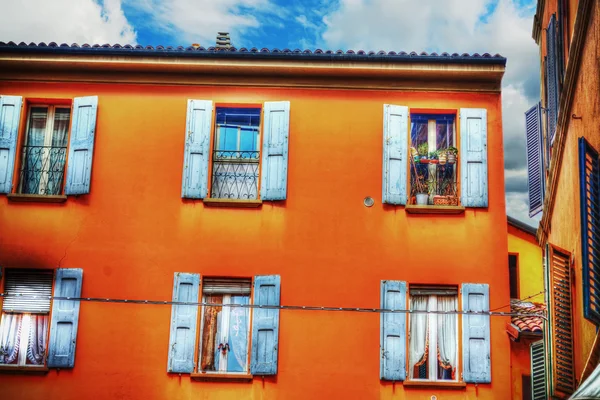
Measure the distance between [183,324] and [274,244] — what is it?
6.09 feet

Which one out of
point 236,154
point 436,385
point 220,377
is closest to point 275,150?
point 236,154

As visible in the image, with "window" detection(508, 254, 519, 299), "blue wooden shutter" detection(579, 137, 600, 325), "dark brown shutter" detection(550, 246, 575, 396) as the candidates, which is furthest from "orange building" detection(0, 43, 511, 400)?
"window" detection(508, 254, 519, 299)

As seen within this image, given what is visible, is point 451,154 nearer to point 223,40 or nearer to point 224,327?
point 223,40

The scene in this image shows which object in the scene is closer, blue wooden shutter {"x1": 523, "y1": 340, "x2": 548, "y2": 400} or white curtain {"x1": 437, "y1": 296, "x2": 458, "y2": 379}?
blue wooden shutter {"x1": 523, "y1": 340, "x2": 548, "y2": 400}

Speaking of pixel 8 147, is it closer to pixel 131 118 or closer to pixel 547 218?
pixel 131 118

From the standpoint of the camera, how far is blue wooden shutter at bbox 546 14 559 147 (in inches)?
410

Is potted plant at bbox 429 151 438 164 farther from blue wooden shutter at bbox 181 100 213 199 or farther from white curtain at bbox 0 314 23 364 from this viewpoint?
white curtain at bbox 0 314 23 364

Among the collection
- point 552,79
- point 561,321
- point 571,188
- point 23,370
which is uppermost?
point 552,79

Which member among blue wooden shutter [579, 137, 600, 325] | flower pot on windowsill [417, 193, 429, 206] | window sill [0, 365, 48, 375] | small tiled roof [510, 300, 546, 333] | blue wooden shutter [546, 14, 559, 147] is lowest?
window sill [0, 365, 48, 375]

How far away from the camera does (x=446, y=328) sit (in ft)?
35.0

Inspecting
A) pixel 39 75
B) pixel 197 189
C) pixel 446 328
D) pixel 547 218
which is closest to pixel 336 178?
pixel 197 189

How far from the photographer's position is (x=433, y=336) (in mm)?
10648

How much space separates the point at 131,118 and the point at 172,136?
76cm

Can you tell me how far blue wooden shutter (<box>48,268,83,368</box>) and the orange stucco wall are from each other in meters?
0.13
